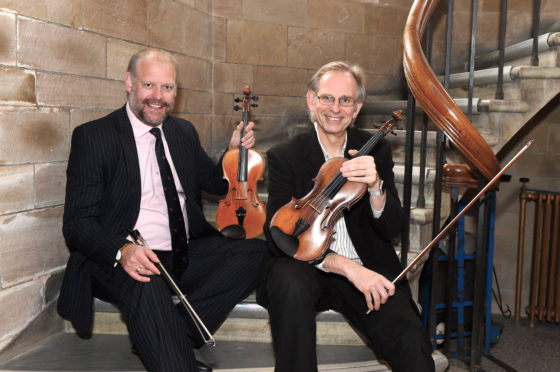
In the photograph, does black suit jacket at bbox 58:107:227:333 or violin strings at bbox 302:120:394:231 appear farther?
black suit jacket at bbox 58:107:227:333

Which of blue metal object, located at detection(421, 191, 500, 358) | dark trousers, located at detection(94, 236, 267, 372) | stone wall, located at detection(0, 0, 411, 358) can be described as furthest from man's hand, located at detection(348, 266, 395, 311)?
blue metal object, located at detection(421, 191, 500, 358)

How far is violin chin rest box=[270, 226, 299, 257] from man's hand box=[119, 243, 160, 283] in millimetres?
362

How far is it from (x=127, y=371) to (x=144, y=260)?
42 centimetres

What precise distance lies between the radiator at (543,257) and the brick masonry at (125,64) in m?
0.28

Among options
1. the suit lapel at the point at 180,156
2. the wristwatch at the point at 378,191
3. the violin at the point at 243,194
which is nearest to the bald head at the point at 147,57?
the suit lapel at the point at 180,156

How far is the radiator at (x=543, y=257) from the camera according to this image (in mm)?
3514

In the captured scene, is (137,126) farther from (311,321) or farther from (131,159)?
(311,321)

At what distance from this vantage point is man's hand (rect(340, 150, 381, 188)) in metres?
1.62

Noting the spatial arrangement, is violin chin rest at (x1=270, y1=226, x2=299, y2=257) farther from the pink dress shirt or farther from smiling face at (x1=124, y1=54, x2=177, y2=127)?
smiling face at (x1=124, y1=54, x2=177, y2=127)

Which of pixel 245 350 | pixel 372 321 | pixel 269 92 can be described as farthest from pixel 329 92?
pixel 269 92

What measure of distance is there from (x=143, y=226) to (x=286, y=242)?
1.96 ft

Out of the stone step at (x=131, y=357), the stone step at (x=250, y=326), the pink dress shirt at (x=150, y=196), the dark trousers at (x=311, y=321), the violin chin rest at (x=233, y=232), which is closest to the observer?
the dark trousers at (x=311, y=321)

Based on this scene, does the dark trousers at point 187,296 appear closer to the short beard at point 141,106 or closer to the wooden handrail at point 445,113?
the short beard at point 141,106

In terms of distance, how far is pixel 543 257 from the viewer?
358 centimetres
